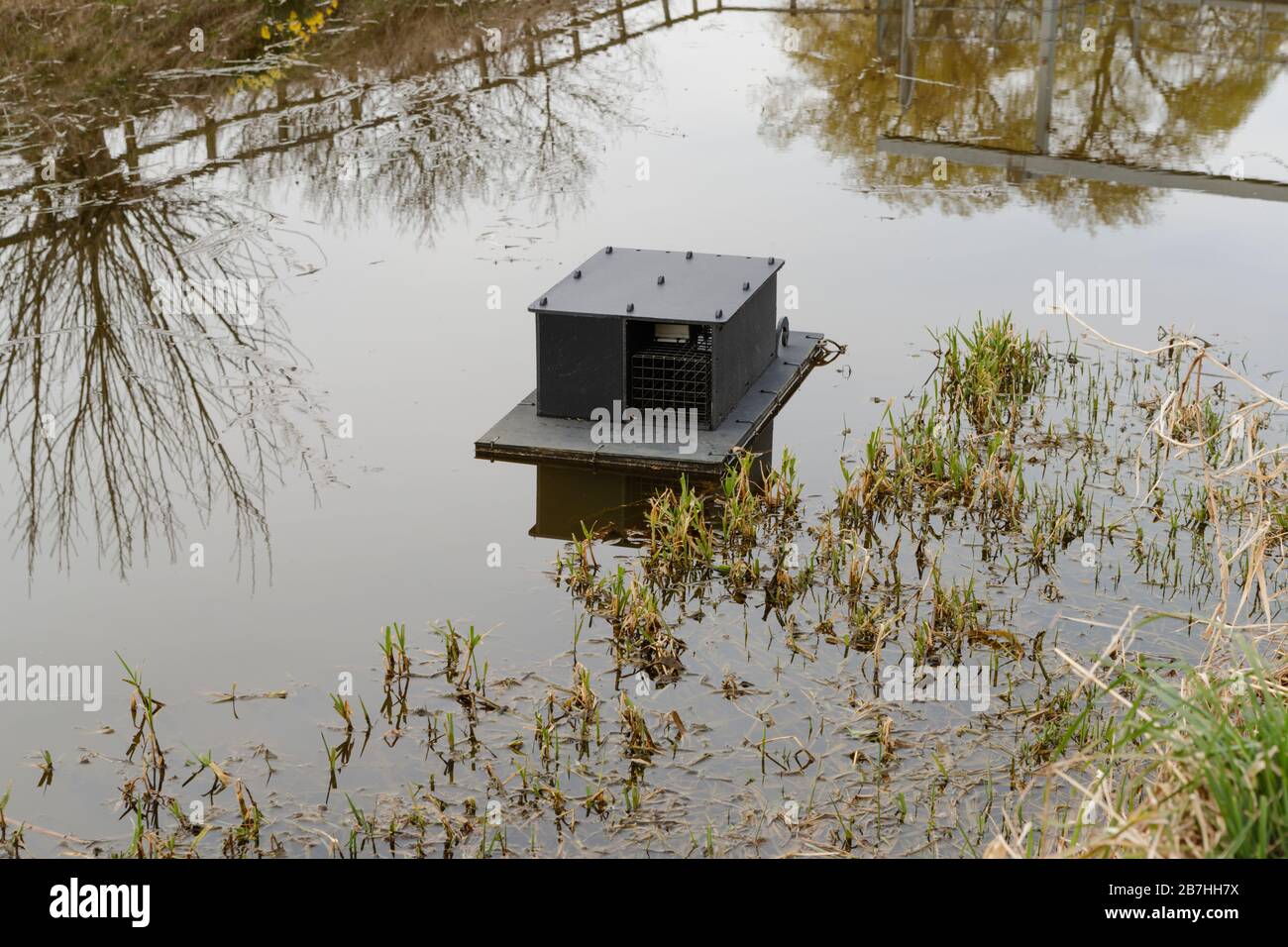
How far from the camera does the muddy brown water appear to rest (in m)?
7.95

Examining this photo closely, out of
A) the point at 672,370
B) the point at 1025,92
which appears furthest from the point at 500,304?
the point at 1025,92

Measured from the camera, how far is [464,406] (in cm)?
1216

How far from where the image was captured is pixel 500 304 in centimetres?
1419

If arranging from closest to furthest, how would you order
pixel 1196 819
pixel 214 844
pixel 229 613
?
pixel 1196 819
pixel 214 844
pixel 229 613

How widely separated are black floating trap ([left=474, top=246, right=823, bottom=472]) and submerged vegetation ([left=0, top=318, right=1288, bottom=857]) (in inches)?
18.7

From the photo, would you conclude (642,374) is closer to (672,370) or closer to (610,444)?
(672,370)

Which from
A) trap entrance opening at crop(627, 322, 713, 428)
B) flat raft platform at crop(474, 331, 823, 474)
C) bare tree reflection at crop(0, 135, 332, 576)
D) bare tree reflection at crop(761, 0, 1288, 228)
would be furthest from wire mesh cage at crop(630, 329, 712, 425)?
bare tree reflection at crop(761, 0, 1288, 228)

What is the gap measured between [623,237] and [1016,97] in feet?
25.8

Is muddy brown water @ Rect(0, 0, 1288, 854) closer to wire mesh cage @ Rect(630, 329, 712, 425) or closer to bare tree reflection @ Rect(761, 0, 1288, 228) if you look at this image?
bare tree reflection @ Rect(761, 0, 1288, 228)

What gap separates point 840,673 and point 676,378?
3.32m

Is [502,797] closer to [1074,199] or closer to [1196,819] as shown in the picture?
[1196,819]

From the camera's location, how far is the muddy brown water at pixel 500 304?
313 inches

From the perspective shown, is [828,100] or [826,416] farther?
[828,100]
